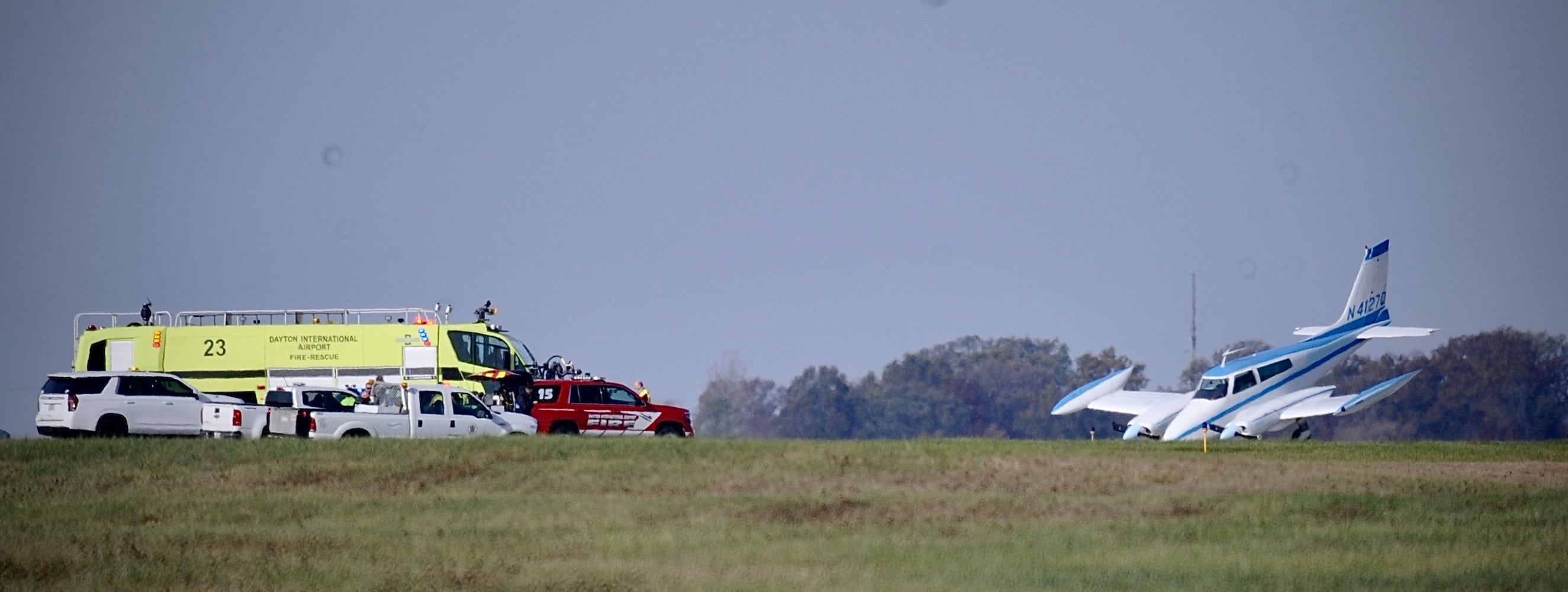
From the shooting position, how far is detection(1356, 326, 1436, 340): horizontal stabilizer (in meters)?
46.2

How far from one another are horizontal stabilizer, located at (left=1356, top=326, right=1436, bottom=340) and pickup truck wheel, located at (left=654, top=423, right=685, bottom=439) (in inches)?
824

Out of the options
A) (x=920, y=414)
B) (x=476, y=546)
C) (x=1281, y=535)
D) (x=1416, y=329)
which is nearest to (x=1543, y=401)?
(x=920, y=414)

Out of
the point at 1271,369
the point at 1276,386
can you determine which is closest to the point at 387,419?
the point at 1271,369

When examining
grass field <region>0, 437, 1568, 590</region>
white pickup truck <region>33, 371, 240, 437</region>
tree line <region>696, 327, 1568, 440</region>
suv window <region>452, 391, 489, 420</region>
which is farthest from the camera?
tree line <region>696, 327, 1568, 440</region>

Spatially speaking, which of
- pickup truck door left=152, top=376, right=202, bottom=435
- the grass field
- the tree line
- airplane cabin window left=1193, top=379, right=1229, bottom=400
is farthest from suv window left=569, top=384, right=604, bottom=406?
the tree line

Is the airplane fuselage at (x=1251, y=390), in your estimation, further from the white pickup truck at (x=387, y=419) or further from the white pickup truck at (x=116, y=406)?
the white pickup truck at (x=116, y=406)

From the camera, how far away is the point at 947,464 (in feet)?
101

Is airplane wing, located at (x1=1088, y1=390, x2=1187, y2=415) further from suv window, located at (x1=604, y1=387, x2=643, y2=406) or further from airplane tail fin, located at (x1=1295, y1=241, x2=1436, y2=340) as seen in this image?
suv window, located at (x1=604, y1=387, x2=643, y2=406)

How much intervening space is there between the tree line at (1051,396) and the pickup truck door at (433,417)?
49877mm

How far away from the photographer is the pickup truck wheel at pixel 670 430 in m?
38.5

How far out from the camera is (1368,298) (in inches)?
1967

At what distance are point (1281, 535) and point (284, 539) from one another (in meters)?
14.0

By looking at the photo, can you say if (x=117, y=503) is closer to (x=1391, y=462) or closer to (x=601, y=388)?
(x=601, y=388)

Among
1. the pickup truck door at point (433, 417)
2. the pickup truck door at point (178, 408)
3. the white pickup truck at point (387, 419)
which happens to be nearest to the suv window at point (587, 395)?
the white pickup truck at point (387, 419)
